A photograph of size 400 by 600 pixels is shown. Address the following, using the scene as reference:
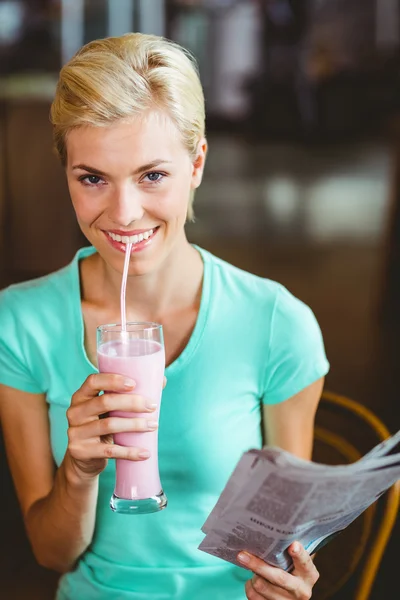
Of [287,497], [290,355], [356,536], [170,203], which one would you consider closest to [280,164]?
[356,536]

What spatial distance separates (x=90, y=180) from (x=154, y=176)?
10 centimetres

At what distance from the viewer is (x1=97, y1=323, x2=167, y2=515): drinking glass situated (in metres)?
1.14

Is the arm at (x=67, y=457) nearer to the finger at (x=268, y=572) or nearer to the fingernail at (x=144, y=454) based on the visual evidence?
the fingernail at (x=144, y=454)

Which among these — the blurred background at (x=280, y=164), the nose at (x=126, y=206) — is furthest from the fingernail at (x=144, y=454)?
the blurred background at (x=280, y=164)

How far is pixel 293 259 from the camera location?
6238 millimetres

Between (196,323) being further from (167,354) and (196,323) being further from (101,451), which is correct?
(101,451)

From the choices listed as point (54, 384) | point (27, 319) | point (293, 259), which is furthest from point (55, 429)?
point (293, 259)

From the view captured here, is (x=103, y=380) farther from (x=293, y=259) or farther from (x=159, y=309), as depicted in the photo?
(x=293, y=259)

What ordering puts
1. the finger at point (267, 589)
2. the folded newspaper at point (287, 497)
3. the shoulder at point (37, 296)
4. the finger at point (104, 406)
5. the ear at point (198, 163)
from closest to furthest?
the folded newspaper at point (287, 497), the finger at point (104, 406), the finger at point (267, 589), the ear at point (198, 163), the shoulder at point (37, 296)

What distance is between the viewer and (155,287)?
1.48m

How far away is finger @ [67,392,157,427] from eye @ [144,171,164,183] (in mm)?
352

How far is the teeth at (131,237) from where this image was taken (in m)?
1.25

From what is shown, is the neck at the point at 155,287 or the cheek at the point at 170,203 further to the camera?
the neck at the point at 155,287

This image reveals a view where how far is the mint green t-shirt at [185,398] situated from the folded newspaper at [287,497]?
30cm
